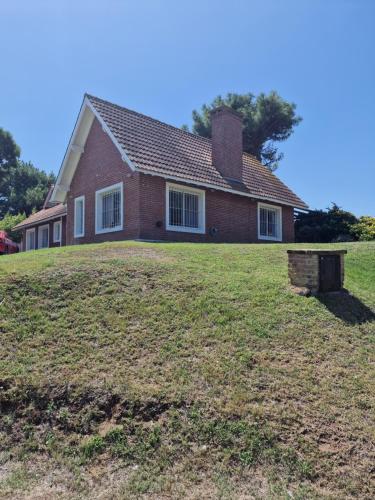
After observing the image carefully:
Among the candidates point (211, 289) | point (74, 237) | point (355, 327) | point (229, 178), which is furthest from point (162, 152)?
point (355, 327)

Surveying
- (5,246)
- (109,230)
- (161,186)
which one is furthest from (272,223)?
(5,246)

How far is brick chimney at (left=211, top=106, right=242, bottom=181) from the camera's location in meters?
17.7

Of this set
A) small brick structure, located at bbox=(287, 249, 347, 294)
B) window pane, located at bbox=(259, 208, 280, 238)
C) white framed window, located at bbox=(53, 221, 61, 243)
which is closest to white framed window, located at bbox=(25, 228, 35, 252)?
white framed window, located at bbox=(53, 221, 61, 243)

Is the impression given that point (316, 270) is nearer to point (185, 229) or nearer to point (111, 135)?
point (185, 229)

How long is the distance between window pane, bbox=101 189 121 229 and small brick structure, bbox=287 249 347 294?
30.8 ft

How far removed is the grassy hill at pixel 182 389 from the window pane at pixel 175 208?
26.6 feet

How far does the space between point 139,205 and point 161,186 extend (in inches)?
49.6

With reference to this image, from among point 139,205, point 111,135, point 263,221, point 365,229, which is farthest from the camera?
point 365,229

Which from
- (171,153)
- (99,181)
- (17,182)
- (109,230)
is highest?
(17,182)

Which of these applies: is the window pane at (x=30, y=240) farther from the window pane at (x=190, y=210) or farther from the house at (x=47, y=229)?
the window pane at (x=190, y=210)

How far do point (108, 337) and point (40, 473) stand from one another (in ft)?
6.15

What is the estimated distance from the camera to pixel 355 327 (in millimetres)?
5734

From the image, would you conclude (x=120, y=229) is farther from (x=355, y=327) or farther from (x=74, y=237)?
(x=355, y=327)

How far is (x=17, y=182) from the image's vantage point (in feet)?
149
